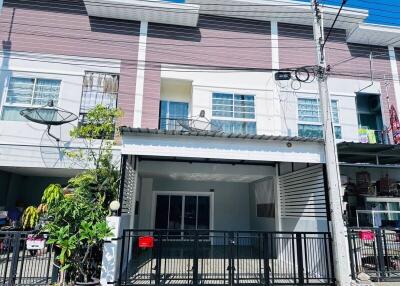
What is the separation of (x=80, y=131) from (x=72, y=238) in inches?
145

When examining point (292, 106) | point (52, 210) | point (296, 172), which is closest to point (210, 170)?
point (296, 172)

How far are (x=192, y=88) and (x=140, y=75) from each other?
2.01m

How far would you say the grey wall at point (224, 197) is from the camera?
12.9m

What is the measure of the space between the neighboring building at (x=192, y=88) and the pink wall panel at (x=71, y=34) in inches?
1.6

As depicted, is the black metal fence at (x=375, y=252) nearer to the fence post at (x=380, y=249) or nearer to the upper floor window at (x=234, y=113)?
the fence post at (x=380, y=249)

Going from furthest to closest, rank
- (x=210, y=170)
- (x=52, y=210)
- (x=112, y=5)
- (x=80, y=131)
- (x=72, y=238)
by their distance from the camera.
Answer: (x=112, y=5) → (x=210, y=170) → (x=80, y=131) → (x=52, y=210) → (x=72, y=238)

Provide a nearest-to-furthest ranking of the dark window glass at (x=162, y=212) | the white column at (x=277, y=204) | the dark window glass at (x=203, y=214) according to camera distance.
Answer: the white column at (x=277, y=204) < the dark window glass at (x=162, y=212) < the dark window glass at (x=203, y=214)

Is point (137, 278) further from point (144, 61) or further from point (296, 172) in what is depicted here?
point (144, 61)

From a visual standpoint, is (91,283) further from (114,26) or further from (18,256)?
(114,26)

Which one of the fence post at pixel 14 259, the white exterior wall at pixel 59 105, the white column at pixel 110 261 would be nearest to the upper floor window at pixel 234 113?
the white exterior wall at pixel 59 105

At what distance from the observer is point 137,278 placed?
704cm

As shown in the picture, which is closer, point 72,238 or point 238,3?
point 72,238

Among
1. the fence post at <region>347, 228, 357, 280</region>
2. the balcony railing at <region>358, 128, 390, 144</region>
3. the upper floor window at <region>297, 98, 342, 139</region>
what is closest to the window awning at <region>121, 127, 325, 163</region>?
the fence post at <region>347, 228, 357, 280</region>

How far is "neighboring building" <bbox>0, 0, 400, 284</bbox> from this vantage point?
33.2ft
